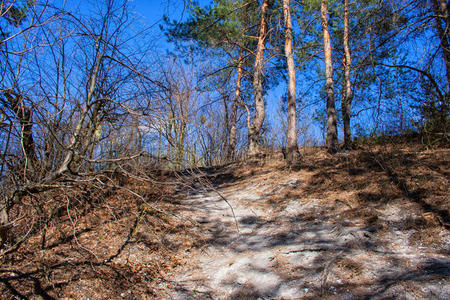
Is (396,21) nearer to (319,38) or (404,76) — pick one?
(404,76)

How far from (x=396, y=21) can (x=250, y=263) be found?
4.58m

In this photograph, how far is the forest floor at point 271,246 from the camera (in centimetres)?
263

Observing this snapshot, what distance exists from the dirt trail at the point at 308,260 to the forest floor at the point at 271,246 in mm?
13

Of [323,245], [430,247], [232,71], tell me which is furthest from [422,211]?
[232,71]

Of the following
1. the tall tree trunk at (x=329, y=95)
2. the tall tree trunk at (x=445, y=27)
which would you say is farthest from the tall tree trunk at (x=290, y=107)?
the tall tree trunk at (x=445, y=27)

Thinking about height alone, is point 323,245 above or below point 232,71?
below

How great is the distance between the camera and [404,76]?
7.58 metres

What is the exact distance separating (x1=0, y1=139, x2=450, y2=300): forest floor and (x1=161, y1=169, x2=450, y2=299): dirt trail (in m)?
0.01

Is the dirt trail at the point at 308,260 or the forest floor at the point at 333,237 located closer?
the dirt trail at the point at 308,260

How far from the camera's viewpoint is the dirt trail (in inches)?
95.9

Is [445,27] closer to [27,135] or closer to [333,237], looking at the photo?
[333,237]

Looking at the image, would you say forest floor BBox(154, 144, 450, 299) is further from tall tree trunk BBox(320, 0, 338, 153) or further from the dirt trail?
tall tree trunk BBox(320, 0, 338, 153)

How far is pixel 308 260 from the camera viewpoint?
3.09 meters

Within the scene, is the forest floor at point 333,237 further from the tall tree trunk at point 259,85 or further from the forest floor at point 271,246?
the tall tree trunk at point 259,85
